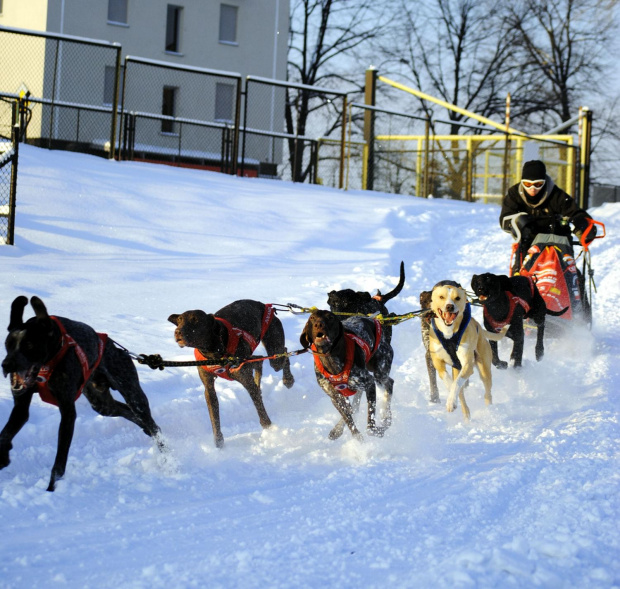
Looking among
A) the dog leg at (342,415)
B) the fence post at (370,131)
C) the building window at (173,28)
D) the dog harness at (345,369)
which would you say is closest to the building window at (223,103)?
the building window at (173,28)

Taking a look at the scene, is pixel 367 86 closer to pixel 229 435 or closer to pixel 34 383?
pixel 229 435

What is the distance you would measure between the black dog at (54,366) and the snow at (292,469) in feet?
0.99

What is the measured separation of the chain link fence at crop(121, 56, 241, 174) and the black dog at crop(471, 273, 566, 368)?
27.6 feet

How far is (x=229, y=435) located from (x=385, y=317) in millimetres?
1671

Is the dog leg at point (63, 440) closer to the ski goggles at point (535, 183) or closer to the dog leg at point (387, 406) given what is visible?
the dog leg at point (387, 406)

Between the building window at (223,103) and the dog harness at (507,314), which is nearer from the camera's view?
the dog harness at (507,314)

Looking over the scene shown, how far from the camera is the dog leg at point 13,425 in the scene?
396 cm

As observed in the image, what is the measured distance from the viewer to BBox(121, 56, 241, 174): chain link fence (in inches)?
605

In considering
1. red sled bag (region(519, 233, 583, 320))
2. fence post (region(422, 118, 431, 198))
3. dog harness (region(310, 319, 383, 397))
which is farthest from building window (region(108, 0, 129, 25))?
dog harness (region(310, 319, 383, 397))

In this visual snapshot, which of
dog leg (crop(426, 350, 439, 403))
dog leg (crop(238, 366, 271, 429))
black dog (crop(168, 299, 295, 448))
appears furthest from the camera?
dog leg (crop(426, 350, 439, 403))

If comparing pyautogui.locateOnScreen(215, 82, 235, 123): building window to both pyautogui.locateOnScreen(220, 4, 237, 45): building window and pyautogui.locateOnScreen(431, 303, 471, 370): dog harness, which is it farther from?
pyautogui.locateOnScreen(431, 303, 471, 370): dog harness

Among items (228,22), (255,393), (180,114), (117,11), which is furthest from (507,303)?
(228,22)

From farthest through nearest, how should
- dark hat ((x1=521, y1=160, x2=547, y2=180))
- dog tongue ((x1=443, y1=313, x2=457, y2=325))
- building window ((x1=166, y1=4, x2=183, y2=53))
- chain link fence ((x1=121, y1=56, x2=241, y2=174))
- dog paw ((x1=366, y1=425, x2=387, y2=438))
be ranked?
building window ((x1=166, y1=4, x2=183, y2=53)) → chain link fence ((x1=121, y1=56, x2=241, y2=174)) → dark hat ((x1=521, y1=160, x2=547, y2=180)) → dog tongue ((x1=443, y1=313, x2=457, y2=325)) → dog paw ((x1=366, y1=425, x2=387, y2=438))

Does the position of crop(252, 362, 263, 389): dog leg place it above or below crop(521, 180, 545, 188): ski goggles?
below
